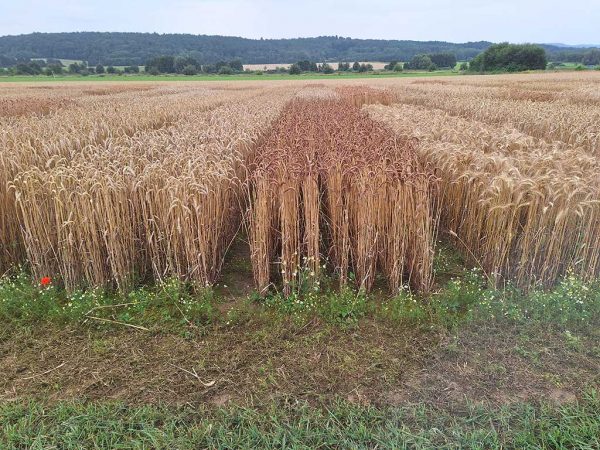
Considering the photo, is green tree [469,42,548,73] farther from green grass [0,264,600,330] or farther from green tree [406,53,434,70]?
green grass [0,264,600,330]

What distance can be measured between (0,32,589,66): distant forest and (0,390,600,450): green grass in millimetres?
119082

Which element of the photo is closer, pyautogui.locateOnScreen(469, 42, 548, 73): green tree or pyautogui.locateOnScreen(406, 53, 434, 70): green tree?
pyautogui.locateOnScreen(469, 42, 548, 73): green tree

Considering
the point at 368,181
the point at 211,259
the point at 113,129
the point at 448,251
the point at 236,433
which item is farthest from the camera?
the point at 113,129

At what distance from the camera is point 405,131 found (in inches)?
279

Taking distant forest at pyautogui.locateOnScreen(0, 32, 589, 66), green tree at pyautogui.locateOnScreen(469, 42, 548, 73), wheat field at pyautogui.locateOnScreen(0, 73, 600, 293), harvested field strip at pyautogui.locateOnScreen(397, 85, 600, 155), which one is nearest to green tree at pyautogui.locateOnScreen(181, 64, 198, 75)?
distant forest at pyautogui.locateOnScreen(0, 32, 589, 66)

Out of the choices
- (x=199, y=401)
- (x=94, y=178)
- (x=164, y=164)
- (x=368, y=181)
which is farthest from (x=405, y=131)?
(x=199, y=401)

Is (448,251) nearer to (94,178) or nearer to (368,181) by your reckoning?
(368,181)

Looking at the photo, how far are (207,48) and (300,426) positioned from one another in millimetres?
150123

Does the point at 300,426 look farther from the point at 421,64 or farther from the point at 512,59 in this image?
the point at 421,64

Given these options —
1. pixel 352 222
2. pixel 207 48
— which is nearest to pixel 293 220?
pixel 352 222

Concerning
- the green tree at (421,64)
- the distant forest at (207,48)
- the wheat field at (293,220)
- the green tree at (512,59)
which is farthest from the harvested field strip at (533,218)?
the distant forest at (207,48)

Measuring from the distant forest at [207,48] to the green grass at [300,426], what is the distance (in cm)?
11908

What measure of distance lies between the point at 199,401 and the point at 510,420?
1.98 metres

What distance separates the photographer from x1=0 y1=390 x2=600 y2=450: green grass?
243 cm
